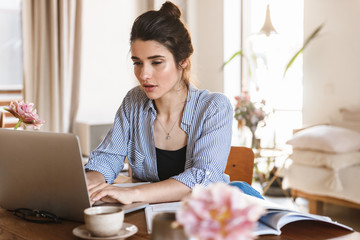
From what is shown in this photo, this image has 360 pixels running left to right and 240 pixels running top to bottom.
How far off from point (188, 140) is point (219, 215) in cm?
105

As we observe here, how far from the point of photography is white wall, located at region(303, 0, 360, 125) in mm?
2859

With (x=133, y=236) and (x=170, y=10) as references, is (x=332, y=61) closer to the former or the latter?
(x=170, y=10)

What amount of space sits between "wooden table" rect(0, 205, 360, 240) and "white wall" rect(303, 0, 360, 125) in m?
2.05

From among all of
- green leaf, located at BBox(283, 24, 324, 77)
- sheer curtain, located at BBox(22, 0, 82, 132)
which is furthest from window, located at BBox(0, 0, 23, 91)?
green leaf, located at BBox(283, 24, 324, 77)

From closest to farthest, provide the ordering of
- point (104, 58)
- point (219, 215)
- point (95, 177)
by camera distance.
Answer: point (219, 215) < point (95, 177) < point (104, 58)

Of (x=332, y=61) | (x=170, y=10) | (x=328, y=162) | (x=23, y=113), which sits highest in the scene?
(x=170, y=10)

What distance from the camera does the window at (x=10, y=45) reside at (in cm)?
374

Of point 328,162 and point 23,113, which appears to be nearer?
point 23,113

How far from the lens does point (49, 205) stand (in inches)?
42.0

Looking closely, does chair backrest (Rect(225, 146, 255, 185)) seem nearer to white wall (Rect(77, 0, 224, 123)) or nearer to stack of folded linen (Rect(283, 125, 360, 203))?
stack of folded linen (Rect(283, 125, 360, 203))

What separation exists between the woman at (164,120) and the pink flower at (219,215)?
851mm

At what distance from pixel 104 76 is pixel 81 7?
0.69 metres

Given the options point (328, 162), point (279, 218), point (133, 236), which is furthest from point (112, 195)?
point (328, 162)

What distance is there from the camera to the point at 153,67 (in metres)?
1.50
